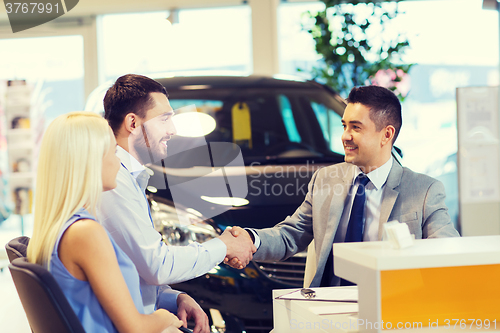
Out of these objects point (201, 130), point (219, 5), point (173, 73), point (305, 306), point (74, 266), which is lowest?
point (305, 306)

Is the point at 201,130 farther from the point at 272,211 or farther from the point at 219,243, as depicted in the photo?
the point at 219,243

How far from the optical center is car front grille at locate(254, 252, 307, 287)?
2.10 m

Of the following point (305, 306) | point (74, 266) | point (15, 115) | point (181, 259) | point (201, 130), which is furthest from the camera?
point (15, 115)

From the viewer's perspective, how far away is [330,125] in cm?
299

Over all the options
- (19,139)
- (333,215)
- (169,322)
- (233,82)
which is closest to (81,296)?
(169,322)

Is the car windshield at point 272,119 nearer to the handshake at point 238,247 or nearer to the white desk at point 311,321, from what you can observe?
the handshake at point 238,247

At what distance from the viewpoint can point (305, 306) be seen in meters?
1.12

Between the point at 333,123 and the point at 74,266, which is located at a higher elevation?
the point at 333,123

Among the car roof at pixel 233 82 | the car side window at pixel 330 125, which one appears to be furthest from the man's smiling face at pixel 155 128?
the car side window at pixel 330 125

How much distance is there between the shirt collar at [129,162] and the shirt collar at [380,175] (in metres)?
0.81

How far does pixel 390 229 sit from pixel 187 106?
208cm

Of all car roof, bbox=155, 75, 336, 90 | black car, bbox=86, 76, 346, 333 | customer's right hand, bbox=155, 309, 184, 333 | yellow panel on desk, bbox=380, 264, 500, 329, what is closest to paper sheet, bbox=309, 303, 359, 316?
yellow panel on desk, bbox=380, 264, 500, 329

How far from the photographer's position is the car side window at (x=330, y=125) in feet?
9.69

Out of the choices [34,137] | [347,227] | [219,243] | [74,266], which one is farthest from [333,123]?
[34,137]
